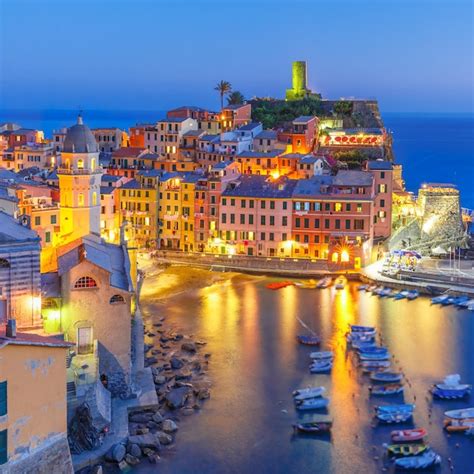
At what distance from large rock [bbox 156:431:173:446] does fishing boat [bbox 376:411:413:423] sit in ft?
21.4

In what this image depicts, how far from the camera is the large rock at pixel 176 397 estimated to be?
25672 millimetres

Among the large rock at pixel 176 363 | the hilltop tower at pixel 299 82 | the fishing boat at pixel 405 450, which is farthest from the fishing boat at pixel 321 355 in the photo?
the hilltop tower at pixel 299 82

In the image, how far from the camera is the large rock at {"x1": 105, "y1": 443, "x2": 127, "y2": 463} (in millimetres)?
21281

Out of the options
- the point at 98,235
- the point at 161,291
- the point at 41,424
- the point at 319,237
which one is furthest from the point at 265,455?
the point at 319,237

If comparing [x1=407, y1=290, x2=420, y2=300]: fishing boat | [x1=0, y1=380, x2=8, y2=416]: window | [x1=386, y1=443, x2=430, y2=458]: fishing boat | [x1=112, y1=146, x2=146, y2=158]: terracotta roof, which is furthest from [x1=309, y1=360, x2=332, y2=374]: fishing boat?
[x1=112, y1=146, x2=146, y2=158]: terracotta roof

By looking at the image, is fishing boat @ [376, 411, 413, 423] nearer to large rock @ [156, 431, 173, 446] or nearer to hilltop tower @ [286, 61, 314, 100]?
large rock @ [156, 431, 173, 446]

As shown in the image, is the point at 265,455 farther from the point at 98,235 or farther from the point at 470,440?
the point at 98,235

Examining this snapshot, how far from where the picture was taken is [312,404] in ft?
85.8

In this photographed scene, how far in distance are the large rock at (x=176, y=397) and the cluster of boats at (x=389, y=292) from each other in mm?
18116

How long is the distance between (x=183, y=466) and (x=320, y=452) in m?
3.96

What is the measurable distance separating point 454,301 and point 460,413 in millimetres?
15798

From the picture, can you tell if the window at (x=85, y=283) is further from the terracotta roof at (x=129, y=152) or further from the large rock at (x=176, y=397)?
the terracotta roof at (x=129, y=152)

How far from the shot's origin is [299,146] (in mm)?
59625

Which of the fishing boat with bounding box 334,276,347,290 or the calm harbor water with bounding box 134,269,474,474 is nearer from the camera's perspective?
the calm harbor water with bounding box 134,269,474,474
